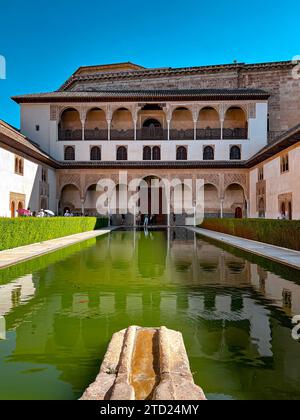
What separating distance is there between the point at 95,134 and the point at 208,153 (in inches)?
391

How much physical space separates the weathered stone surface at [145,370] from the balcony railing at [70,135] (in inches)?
1243

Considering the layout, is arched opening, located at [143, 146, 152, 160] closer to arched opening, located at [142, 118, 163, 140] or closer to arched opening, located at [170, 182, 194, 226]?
arched opening, located at [142, 118, 163, 140]

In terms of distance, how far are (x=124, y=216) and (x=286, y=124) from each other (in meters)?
17.3

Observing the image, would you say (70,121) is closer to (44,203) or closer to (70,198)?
(70,198)

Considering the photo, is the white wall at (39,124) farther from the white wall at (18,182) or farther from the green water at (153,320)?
the green water at (153,320)

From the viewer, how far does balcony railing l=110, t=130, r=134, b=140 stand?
34812 mm

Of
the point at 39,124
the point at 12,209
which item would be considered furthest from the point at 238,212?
the point at 12,209

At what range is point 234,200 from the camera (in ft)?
114

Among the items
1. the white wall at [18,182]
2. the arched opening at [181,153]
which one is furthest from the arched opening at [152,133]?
the white wall at [18,182]

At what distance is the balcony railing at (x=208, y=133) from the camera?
3423cm

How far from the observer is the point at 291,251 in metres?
12.5

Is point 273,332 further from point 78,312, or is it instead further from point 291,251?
point 291,251

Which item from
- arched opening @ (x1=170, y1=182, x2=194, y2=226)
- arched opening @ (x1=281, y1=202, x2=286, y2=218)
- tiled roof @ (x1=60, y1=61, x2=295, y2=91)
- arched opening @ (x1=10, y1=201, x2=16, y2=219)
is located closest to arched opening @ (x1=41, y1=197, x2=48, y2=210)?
arched opening @ (x1=10, y1=201, x2=16, y2=219)

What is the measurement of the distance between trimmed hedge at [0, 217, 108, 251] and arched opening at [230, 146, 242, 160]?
1513 centimetres
